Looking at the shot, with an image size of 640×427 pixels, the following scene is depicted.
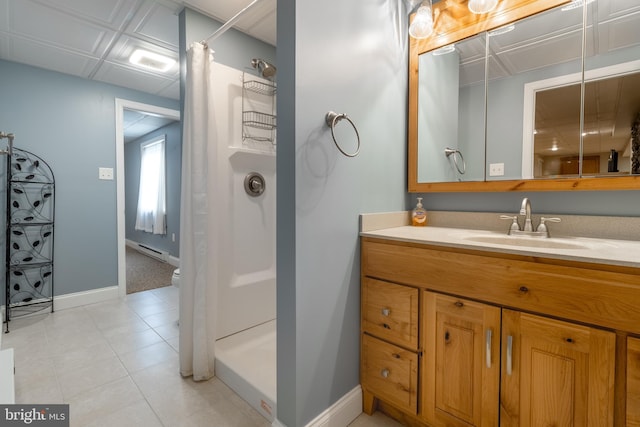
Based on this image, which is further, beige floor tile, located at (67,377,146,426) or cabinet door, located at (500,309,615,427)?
beige floor tile, located at (67,377,146,426)

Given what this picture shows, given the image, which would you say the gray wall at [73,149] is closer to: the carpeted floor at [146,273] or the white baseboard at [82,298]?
the white baseboard at [82,298]

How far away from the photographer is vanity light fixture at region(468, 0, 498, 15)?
4.61ft

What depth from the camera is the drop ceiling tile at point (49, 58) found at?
234 centimetres

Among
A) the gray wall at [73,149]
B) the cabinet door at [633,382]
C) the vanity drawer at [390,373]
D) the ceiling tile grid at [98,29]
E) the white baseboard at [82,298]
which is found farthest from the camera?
the white baseboard at [82,298]

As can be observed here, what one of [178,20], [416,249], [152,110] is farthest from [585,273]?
[152,110]

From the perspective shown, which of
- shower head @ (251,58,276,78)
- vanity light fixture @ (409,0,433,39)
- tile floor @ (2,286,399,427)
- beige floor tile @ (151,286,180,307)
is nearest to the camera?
tile floor @ (2,286,399,427)

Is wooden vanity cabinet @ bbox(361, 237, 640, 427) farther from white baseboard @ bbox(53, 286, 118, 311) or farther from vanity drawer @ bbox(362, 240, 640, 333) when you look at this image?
white baseboard @ bbox(53, 286, 118, 311)

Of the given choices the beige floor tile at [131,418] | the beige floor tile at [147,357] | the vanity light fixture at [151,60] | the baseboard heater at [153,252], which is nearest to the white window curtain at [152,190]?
the baseboard heater at [153,252]

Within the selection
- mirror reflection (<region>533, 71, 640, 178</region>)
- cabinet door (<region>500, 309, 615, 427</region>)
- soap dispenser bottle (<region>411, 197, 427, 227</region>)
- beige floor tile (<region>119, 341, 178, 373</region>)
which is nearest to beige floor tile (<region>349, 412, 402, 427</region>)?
cabinet door (<region>500, 309, 615, 427</region>)

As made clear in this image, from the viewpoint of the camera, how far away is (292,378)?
1.17m

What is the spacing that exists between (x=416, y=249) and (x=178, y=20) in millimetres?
2276

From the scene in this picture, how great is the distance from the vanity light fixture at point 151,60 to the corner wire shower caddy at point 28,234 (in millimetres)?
1282

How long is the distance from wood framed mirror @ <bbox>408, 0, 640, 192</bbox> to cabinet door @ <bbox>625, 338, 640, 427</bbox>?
0.69 metres

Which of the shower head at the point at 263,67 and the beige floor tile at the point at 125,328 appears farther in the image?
the beige floor tile at the point at 125,328
